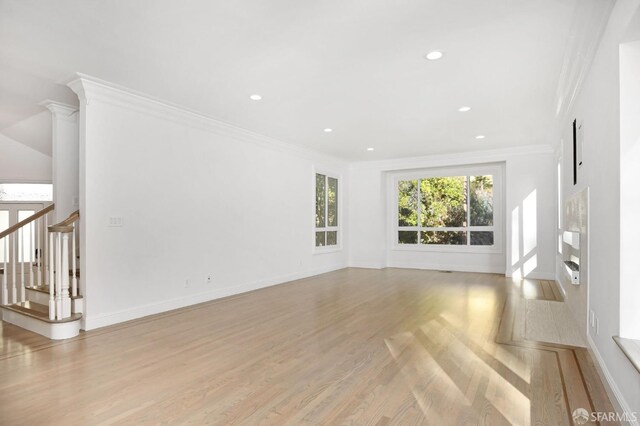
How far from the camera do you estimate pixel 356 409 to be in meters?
2.22

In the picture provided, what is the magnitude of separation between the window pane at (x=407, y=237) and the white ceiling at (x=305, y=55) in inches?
158

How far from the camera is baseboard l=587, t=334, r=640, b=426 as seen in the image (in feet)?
6.97

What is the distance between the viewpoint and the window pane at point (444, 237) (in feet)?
27.2

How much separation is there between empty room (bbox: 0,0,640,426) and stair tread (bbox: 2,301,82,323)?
0.03m

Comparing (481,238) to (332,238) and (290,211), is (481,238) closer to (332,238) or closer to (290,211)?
(332,238)

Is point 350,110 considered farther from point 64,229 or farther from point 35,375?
point 35,375

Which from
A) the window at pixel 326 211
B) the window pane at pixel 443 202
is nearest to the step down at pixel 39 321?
the window at pixel 326 211

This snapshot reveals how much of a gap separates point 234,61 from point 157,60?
2.40 feet

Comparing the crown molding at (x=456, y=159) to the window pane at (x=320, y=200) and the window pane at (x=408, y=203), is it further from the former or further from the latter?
the window pane at (x=320, y=200)

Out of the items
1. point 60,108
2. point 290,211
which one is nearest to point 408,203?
point 290,211

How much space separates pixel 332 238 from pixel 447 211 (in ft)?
9.21

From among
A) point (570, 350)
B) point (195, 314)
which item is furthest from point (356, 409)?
point (195, 314)

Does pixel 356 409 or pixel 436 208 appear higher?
pixel 436 208

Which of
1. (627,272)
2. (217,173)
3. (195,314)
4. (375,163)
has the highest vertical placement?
(375,163)
